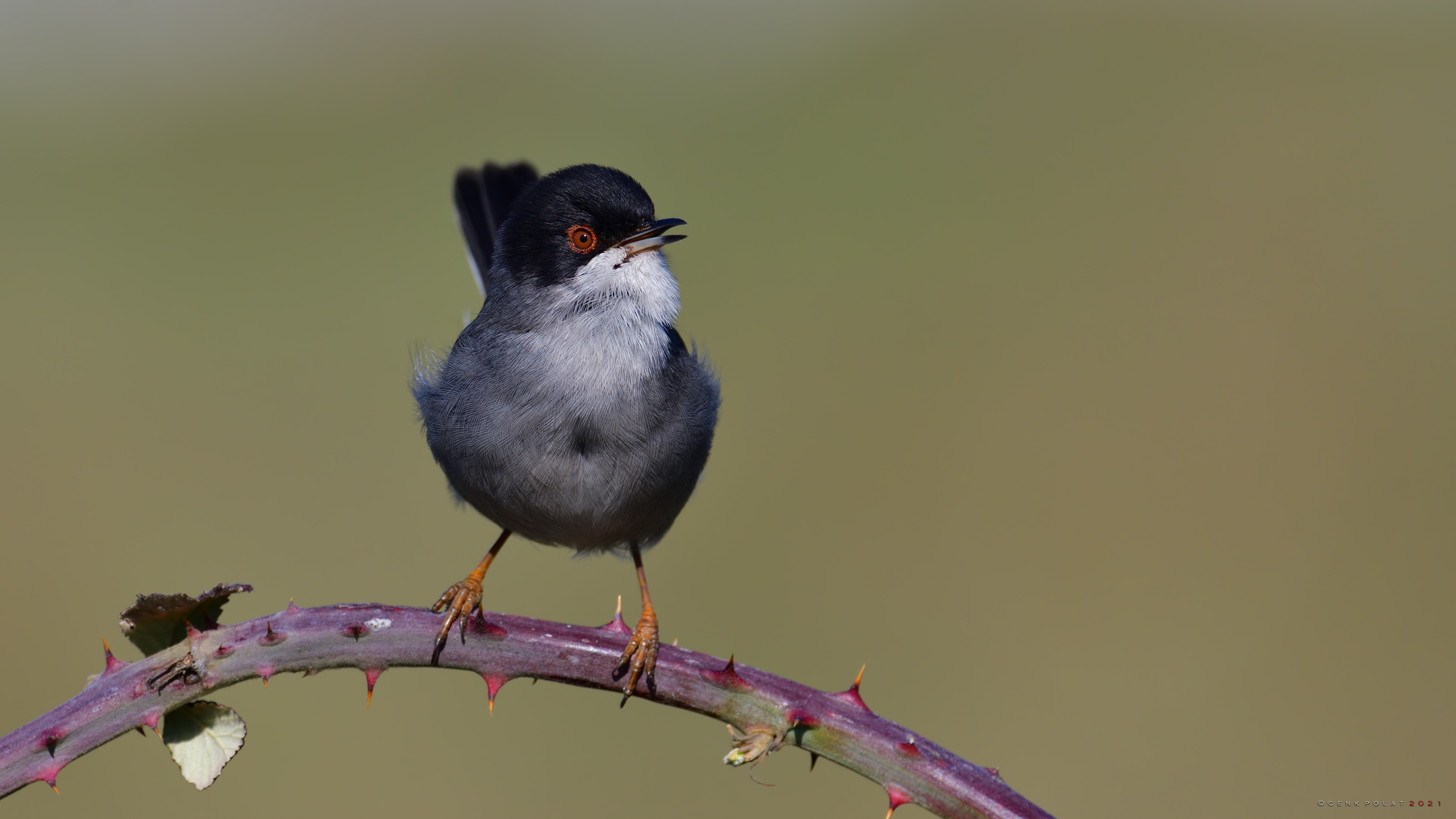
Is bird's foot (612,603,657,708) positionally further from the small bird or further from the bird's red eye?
the bird's red eye

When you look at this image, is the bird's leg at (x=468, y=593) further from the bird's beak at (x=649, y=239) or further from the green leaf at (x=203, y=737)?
the bird's beak at (x=649, y=239)

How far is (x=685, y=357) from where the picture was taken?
3.63m

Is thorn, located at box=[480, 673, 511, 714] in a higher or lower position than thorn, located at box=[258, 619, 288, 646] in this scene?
higher

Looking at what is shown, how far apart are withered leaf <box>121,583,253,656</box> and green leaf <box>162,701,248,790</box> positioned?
148 mm

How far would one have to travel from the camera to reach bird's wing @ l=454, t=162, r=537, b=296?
453 cm

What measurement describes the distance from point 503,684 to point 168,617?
0.69 m

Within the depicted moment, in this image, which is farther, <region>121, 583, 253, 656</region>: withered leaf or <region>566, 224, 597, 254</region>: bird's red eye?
<region>566, 224, 597, 254</region>: bird's red eye

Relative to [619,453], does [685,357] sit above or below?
above

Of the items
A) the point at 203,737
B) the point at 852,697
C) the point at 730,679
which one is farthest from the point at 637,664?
the point at 203,737

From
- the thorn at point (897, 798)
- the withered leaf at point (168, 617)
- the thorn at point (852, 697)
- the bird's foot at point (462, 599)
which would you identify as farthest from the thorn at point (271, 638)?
the thorn at point (897, 798)

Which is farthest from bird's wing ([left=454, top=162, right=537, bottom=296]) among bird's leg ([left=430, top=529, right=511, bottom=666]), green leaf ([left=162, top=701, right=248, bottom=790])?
green leaf ([left=162, top=701, right=248, bottom=790])

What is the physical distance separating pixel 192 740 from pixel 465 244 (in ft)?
10.7

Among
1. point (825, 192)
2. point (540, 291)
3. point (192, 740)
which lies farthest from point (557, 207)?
point (825, 192)

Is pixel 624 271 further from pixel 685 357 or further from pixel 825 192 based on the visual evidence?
pixel 825 192
